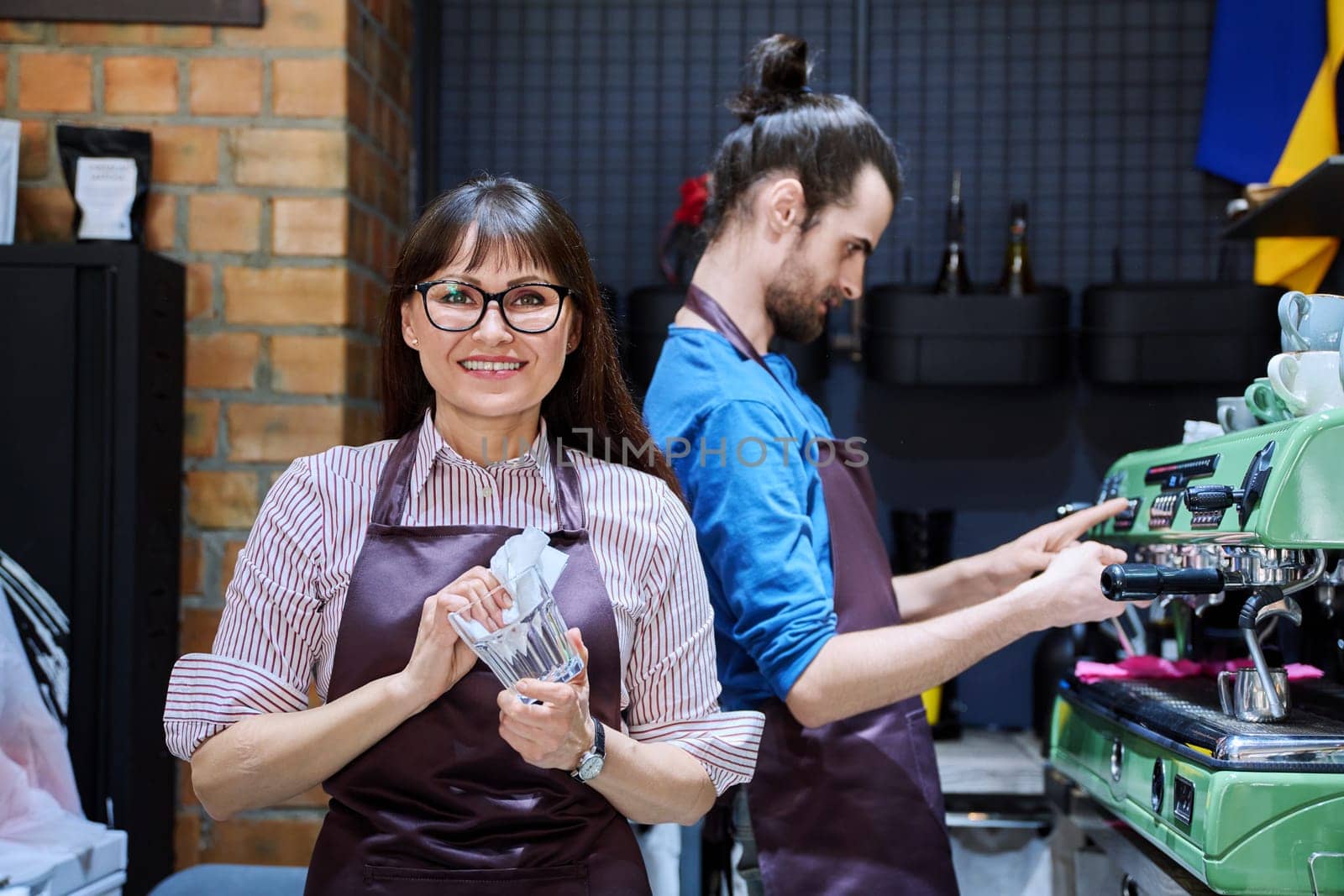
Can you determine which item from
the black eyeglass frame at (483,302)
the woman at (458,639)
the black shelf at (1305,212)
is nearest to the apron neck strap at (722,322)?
the woman at (458,639)

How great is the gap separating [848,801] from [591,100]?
6.05 feet

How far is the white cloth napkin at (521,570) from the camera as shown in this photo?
1005 mm

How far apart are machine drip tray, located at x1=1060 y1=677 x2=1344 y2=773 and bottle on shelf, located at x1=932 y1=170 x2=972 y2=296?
1029 mm

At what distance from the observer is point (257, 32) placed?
2.14m

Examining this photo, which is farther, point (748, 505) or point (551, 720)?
point (748, 505)

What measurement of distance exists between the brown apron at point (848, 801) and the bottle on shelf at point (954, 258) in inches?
44.8

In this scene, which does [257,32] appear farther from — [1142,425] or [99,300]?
[1142,425]

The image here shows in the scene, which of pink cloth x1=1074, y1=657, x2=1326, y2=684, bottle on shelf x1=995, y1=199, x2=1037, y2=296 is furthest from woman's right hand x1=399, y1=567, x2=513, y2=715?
bottle on shelf x1=995, y1=199, x2=1037, y2=296

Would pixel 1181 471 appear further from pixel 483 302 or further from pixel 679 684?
pixel 483 302

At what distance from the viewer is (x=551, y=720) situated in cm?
103

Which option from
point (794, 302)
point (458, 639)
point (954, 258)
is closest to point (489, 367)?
point (458, 639)

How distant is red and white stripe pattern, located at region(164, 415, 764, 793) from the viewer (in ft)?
3.84

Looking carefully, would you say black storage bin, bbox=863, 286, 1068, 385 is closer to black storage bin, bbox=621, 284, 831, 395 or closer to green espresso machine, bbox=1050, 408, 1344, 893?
black storage bin, bbox=621, 284, 831, 395

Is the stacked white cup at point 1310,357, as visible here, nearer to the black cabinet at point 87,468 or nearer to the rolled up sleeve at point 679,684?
the rolled up sleeve at point 679,684
